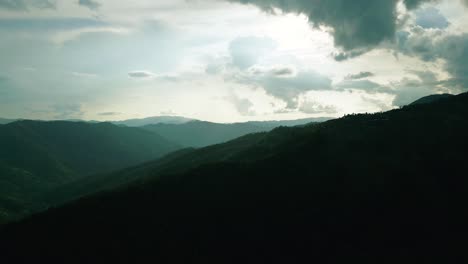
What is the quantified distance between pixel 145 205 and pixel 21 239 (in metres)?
19.6

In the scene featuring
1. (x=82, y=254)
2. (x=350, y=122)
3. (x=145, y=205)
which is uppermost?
(x=350, y=122)

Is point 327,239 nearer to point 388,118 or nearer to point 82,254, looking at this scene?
point 82,254

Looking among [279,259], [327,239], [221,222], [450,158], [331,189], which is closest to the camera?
[279,259]

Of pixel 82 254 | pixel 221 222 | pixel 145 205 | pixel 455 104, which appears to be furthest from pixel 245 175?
pixel 455 104

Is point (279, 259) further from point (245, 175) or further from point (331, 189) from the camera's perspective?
point (245, 175)

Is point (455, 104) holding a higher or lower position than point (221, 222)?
higher

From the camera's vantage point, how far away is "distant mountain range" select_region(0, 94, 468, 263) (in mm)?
46562

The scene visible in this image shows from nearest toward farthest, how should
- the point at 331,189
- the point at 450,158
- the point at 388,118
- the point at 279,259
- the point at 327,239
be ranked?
the point at 279,259 → the point at 327,239 → the point at 331,189 → the point at 450,158 → the point at 388,118

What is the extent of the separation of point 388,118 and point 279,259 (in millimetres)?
56498

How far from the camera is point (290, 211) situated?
5456 centimetres

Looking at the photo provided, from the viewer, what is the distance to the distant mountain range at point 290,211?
153 feet

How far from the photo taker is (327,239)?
47.8 m

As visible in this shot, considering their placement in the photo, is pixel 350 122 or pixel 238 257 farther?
pixel 350 122

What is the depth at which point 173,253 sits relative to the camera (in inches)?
1850
